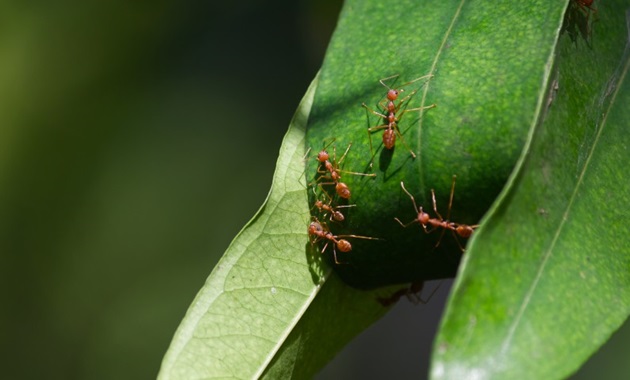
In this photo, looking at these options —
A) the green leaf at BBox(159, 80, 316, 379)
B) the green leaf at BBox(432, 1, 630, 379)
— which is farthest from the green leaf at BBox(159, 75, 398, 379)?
the green leaf at BBox(432, 1, 630, 379)

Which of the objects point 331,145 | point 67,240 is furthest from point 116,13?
point 331,145

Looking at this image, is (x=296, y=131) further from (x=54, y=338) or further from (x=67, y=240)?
(x=54, y=338)

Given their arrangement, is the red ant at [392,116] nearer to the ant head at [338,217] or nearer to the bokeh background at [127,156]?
the ant head at [338,217]

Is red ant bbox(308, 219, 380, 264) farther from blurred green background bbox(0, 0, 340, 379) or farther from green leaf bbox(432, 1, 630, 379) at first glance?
blurred green background bbox(0, 0, 340, 379)

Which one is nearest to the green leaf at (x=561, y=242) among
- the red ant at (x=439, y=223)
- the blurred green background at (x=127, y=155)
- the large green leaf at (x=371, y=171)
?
the large green leaf at (x=371, y=171)

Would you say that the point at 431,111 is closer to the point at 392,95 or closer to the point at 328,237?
the point at 392,95

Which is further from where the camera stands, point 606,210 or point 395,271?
point 395,271
